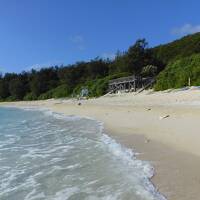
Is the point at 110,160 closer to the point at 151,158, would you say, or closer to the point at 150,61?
the point at 151,158

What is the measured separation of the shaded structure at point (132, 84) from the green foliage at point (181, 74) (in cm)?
480

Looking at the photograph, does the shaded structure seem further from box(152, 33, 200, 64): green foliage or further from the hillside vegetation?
box(152, 33, 200, 64): green foliage

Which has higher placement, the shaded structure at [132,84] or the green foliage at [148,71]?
the green foliage at [148,71]

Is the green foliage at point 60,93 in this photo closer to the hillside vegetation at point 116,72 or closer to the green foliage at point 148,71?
the hillside vegetation at point 116,72

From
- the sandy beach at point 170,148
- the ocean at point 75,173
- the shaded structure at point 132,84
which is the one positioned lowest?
the ocean at point 75,173

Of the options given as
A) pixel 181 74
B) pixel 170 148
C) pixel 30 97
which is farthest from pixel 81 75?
pixel 170 148

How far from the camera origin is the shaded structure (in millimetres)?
41844

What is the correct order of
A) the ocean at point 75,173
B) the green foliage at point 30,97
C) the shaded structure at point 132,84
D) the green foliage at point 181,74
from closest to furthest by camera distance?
the ocean at point 75,173 → the green foliage at point 181,74 → the shaded structure at point 132,84 → the green foliage at point 30,97

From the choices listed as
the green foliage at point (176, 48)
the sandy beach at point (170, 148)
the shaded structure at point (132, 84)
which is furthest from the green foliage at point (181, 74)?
the green foliage at point (176, 48)

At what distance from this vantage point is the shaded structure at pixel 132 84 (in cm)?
4184

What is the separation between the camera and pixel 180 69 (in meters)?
34.4

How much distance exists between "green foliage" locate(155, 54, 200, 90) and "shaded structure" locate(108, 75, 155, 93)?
189 inches

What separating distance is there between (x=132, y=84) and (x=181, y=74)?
11970 mm

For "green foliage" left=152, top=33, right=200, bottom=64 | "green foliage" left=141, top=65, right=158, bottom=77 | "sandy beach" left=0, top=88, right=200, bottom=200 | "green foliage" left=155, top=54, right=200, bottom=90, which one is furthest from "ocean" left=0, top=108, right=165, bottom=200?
"green foliage" left=152, top=33, right=200, bottom=64
